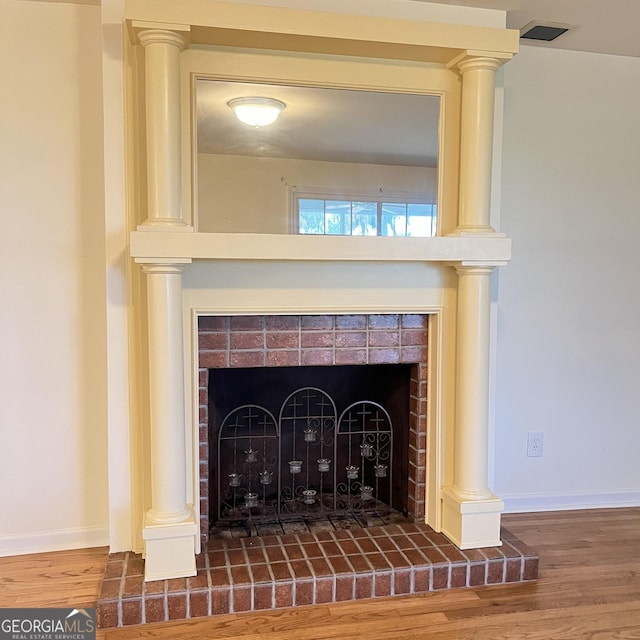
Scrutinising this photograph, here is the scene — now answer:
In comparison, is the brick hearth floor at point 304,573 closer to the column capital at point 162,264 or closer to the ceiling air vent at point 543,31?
the column capital at point 162,264

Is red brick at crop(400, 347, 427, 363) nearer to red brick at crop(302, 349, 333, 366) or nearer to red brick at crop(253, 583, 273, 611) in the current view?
red brick at crop(302, 349, 333, 366)

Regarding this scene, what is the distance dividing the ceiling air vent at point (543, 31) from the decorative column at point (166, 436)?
5.90ft

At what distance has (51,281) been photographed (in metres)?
2.46

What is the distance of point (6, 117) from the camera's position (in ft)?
7.80

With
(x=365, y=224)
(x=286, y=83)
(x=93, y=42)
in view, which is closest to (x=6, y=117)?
(x=93, y=42)

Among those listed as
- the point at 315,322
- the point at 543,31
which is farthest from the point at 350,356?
the point at 543,31

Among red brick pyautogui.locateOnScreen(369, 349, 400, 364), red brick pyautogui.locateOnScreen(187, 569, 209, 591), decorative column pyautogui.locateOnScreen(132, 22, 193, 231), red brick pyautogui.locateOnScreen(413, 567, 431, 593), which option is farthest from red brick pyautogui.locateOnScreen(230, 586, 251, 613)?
decorative column pyautogui.locateOnScreen(132, 22, 193, 231)

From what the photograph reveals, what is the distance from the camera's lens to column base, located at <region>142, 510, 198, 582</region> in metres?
2.13

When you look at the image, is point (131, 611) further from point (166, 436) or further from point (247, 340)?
point (247, 340)

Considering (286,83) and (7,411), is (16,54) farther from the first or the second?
(7,411)

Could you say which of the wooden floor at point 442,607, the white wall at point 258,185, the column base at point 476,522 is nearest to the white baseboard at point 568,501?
the wooden floor at point 442,607

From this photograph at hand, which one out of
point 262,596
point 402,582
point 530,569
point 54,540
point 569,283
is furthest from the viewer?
point 569,283

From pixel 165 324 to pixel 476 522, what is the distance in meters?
1.46

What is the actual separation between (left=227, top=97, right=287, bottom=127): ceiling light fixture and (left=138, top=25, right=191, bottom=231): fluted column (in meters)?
0.26
